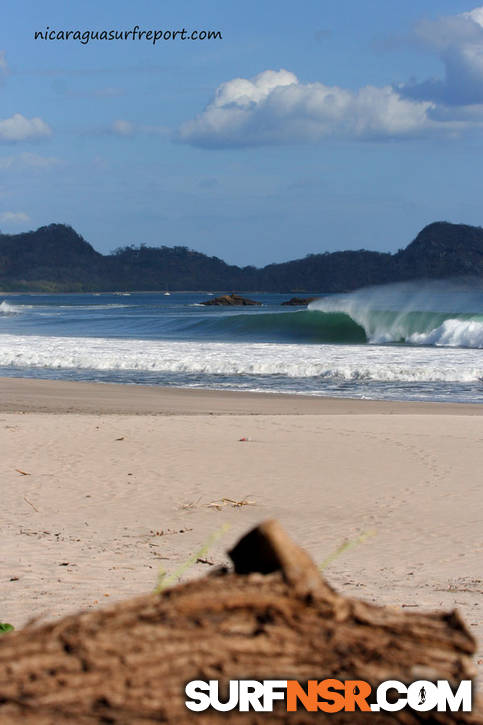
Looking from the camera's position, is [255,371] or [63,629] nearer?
[63,629]

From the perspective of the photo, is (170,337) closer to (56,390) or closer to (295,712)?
(56,390)

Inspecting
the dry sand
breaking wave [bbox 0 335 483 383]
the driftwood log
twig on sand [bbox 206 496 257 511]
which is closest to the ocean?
breaking wave [bbox 0 335 483 383]

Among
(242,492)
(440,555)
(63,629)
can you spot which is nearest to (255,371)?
(242,492)

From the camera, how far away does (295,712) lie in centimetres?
143

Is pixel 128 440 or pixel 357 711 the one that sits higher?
pixel 357 711

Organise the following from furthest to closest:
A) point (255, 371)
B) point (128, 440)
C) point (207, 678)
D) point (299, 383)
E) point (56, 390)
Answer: point (255, 371)
point (299, 383)
point (56, 390)
point (128, 440)
point (207, 678)

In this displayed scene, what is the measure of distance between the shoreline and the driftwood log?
39.1 ft

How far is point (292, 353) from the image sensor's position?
24797mm

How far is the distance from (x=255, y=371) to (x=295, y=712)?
1955cm

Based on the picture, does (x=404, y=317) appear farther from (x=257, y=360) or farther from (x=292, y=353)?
(x=257, y=360)

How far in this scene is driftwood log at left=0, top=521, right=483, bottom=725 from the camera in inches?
54.3

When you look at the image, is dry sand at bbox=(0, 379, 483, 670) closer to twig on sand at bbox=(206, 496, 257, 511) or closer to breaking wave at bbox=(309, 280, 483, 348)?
twig on sand at bbox=(206, 496, 257, 511)

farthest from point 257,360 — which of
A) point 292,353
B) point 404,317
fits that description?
point 404,317

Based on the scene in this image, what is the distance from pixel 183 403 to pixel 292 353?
10.2m
